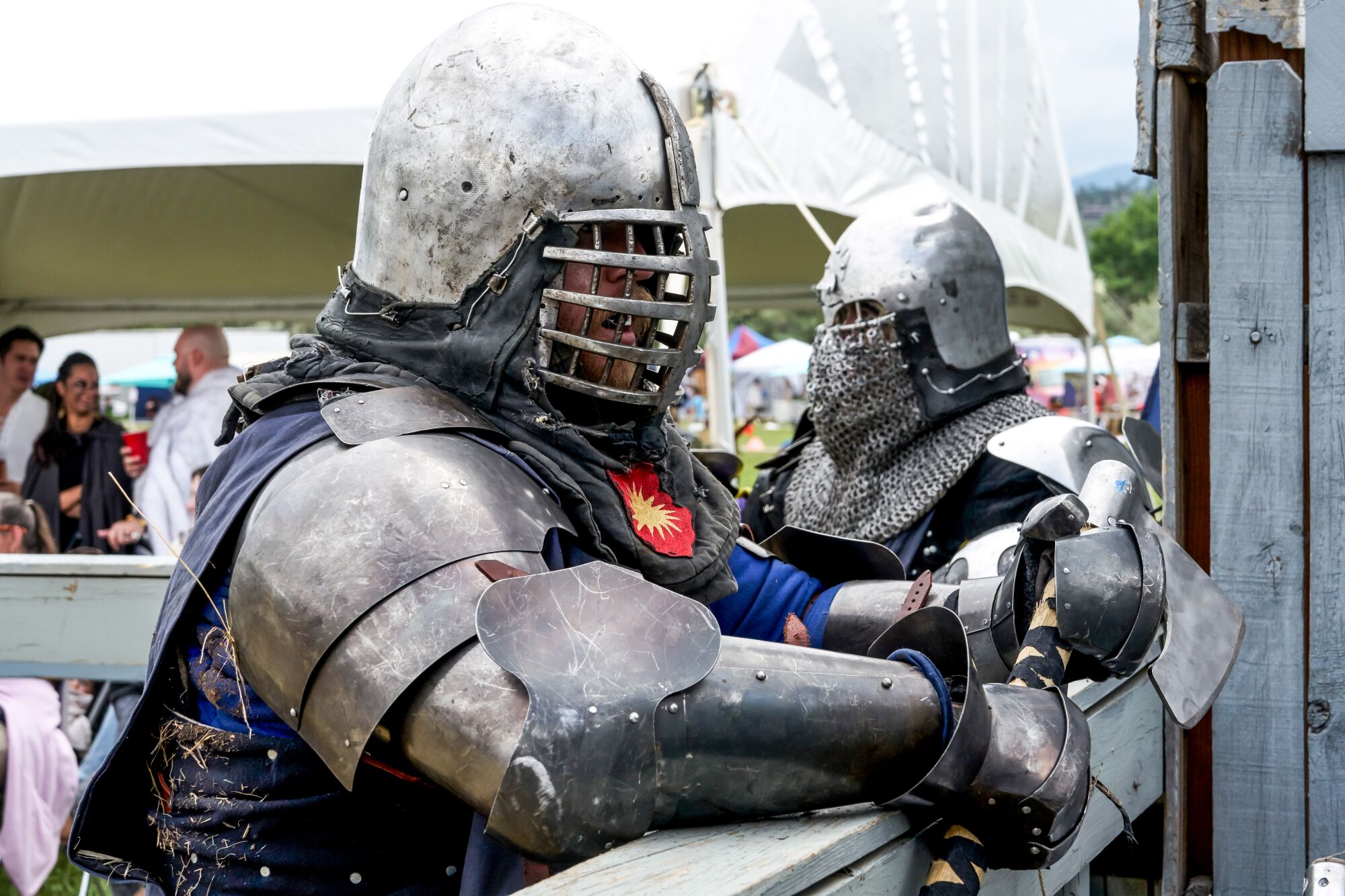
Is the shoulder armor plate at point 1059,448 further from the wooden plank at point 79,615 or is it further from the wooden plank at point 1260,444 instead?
the wooden plank at point 79,615

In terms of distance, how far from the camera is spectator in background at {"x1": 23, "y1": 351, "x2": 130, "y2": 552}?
614 centimetres

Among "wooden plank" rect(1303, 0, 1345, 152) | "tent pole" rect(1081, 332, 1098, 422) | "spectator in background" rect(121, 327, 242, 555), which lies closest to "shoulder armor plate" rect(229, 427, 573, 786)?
"wooden plank" rect(1303, 0, 1345, 152)

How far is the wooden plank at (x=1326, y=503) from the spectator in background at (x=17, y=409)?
6.22m

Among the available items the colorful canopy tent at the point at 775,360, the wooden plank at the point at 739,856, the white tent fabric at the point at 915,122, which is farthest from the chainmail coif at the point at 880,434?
the colorful canopy tent at the point at 775,360

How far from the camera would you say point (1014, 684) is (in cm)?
173

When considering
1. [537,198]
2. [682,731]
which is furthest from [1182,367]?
[682,731]

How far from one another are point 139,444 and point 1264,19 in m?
5.92

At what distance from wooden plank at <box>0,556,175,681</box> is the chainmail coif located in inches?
77.5

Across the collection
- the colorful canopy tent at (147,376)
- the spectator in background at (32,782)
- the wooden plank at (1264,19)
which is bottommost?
the spectator in background at (32,782)

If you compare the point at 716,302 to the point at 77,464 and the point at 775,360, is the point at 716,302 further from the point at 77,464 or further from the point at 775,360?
the point at 775,360

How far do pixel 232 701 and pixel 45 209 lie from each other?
6555 millimetres

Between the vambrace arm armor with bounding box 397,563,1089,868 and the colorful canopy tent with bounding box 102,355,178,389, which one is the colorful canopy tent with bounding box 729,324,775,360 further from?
the vambrace arm armor with bounding box 397,563,1089,868

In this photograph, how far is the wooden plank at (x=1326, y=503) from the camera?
2.33m

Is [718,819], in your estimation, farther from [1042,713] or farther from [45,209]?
[45,209]
